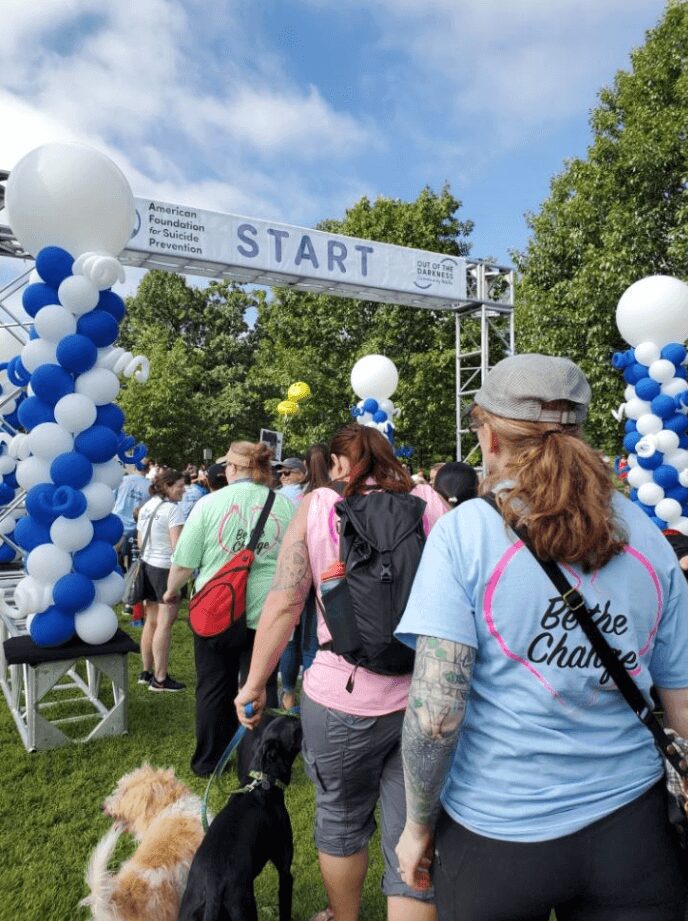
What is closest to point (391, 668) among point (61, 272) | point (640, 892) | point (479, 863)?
point (479, 863)

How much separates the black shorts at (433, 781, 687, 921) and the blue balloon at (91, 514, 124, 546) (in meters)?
3.68

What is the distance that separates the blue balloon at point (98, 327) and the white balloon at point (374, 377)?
6680mm

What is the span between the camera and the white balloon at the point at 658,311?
7.23m

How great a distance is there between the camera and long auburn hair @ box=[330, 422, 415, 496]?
7.27 feet

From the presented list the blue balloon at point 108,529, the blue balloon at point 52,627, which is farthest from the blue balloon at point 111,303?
the blue balloon at point 52,627

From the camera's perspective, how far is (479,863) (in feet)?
4.09

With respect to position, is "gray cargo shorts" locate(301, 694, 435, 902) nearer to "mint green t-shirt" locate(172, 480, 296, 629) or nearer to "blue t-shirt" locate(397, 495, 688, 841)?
"blue t-shirt" locate(397, 495, 688, 841)

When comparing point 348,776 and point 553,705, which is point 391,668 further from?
point 553,705

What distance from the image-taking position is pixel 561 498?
1.22m

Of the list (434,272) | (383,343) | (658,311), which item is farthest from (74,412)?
(383,343)

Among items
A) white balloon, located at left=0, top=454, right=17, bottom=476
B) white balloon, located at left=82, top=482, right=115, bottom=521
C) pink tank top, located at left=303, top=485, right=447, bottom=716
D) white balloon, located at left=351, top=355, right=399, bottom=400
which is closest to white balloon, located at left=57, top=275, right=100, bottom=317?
white balloon, located at left=82, top=482, right=115, bottom=521

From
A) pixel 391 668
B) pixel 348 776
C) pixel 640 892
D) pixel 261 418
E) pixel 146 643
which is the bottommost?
pixel 146 643

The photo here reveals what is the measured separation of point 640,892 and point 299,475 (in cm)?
577

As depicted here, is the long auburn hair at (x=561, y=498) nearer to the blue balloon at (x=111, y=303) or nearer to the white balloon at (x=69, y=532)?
the white balloon at (x=69, y=532)
